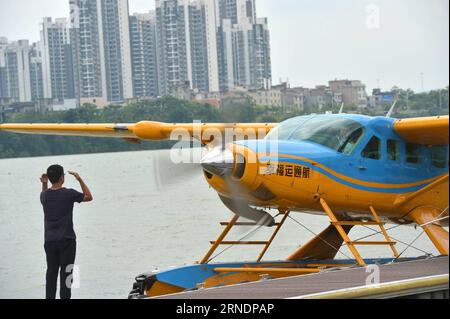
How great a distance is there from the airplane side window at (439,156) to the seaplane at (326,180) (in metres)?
0.01

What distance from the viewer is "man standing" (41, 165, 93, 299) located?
11.5 metres

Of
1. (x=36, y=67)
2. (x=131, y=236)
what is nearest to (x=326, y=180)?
(x=131, y=236)

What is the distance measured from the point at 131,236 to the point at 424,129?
74.6 feet

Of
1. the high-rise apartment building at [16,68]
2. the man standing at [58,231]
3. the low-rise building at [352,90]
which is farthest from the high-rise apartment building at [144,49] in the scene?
the man standing at [58,231]

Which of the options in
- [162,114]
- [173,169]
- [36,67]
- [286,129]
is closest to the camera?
[286,129]

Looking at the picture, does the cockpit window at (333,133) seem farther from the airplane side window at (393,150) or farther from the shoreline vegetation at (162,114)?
the shoreline vegetation at (162,114)

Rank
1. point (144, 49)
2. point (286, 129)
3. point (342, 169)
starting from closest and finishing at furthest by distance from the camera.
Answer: point (342, 169), point (286, 129), point (144, 49)

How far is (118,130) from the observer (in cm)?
1639

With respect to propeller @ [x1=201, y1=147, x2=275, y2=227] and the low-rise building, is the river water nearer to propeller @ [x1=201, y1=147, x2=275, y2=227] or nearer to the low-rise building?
propeller @ [x1=201, y1=147, x2=275, y2=227]

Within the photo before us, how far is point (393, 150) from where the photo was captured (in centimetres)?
1320

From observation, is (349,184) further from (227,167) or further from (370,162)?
(227,167)
